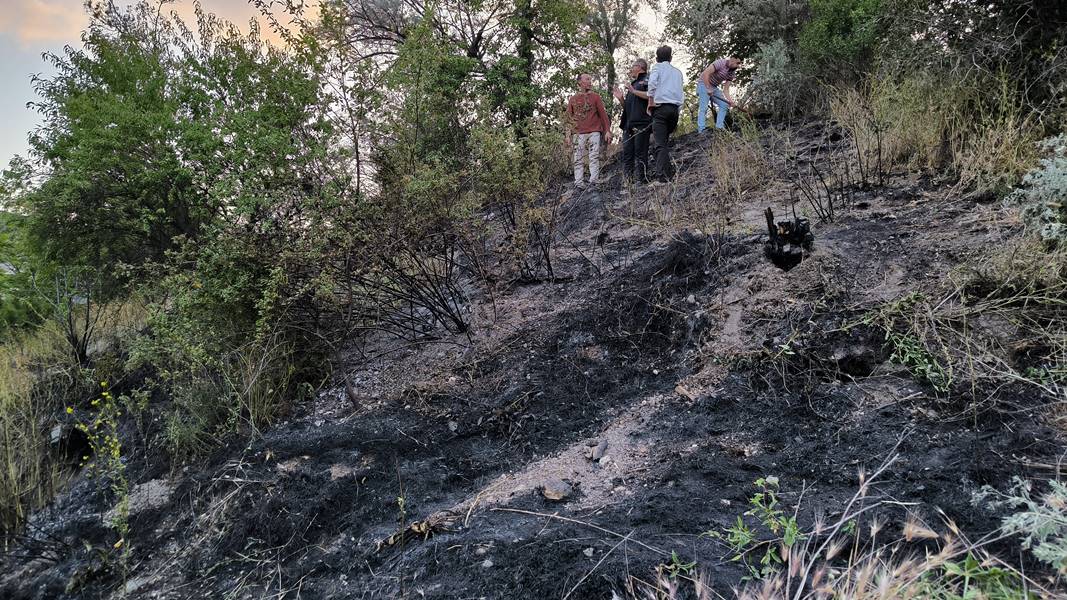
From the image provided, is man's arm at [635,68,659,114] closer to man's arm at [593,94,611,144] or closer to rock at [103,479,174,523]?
man's arm at [593,94,611,144]

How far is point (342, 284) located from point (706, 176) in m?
4.20

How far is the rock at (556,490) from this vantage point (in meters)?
2.62

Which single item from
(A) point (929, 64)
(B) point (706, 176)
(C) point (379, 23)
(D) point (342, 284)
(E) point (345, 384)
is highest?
(C) point (379, 23)

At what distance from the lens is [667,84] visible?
6.56 metres

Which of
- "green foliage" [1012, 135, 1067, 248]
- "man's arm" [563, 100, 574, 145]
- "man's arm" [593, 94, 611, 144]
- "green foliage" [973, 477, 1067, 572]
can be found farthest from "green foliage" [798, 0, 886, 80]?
"green foliage" [973, 477, 1067, 572]

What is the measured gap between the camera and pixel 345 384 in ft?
13.9

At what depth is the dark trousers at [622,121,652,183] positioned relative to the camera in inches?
277

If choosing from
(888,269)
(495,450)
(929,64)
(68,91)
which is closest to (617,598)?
(495,450)

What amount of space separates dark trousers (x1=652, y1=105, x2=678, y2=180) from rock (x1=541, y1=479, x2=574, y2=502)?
4.72m

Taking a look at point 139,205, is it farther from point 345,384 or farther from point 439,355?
point 439,355

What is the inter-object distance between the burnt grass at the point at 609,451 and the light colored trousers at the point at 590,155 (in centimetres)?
307

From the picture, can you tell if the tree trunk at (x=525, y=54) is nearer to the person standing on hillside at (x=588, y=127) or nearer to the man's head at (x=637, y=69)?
the person standing on hillside at (x=588, y=127)

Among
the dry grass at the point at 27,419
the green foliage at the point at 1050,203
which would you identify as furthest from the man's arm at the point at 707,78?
the dry grass at the point at 27,419

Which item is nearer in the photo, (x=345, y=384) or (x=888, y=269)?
(x=888, y=269)
